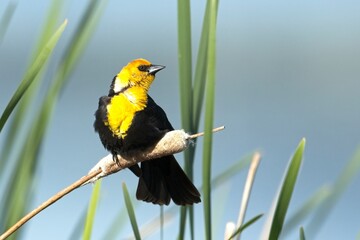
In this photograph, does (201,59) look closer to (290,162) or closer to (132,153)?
(290,162)

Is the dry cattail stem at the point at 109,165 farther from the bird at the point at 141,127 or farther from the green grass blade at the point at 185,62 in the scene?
the bird at the point at 141,127

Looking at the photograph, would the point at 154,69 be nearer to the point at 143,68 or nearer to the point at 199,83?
the point at 143,68

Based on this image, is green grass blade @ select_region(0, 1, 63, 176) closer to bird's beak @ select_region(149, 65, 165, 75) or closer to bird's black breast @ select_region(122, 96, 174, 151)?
bird's black breast @ select_region(122, 96, 174, 151)

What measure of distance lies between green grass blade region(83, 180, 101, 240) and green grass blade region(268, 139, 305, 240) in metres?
0.38

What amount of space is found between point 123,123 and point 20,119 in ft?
1.65

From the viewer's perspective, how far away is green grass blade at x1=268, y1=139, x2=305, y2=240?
967 mm

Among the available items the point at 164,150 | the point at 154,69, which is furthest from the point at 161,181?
the point at 164,150

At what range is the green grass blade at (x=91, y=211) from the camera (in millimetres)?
1140

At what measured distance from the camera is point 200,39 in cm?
Result: 104

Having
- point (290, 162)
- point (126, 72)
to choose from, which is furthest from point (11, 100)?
point (126, 72)

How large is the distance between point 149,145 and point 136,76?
362mm

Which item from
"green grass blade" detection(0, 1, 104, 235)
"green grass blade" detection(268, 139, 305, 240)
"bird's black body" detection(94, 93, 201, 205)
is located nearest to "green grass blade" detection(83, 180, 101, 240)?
"green grass blade" detection(0, 1, 104, 235)

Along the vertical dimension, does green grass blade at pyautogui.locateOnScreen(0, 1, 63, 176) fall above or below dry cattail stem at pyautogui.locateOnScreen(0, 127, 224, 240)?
above

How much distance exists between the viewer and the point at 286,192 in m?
0.97
